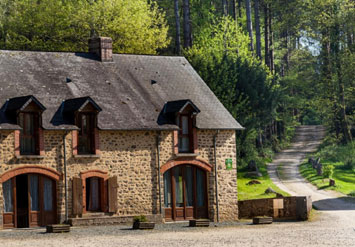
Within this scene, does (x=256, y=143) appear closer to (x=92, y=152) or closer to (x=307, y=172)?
(x=307, y=172)

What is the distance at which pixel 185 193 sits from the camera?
34.9 meters

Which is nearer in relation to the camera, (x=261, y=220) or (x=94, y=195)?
(x=94, y=195)

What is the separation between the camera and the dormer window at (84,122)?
105ft

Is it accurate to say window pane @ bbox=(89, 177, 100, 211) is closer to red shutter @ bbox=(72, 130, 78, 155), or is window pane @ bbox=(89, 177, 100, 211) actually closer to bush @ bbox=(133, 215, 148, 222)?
red shutter @ bbox=(72, 130, 78, 155)

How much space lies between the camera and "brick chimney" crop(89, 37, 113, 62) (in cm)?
3650

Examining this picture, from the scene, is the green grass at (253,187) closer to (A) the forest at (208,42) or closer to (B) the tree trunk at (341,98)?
(A) the forest at (208,42)

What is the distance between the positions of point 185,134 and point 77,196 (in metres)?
6.01

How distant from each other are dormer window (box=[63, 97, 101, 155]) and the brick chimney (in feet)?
15.1

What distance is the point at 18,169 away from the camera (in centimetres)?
3056

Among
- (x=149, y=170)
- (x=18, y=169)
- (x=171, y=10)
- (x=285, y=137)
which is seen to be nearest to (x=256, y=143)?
(x=285, y=137)

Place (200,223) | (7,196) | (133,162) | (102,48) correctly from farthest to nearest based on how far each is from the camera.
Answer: (102,48), (133,162), (200,223), (7,196)

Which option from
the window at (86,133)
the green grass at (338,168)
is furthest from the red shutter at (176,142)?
the green grass at (338,168)

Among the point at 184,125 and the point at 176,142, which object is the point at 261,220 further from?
the point at 184,125

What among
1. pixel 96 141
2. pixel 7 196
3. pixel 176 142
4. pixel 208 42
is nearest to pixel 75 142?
pixel 96 141
